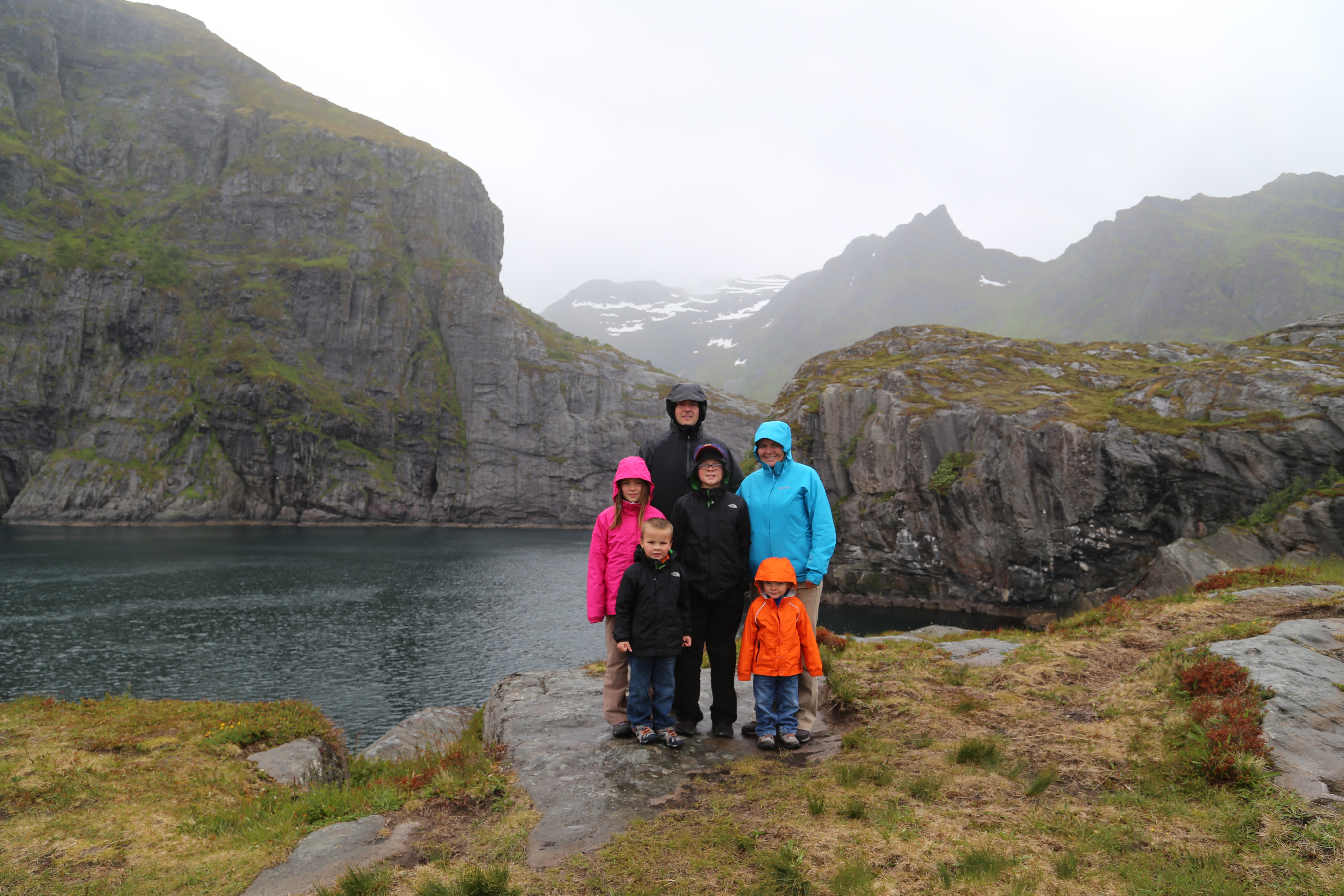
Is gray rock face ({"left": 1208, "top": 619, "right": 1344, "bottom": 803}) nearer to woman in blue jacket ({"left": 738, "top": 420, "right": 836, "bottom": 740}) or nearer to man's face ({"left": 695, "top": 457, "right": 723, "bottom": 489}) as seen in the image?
woman in blue jacket ({"left": 738, "top": 420, "right": 836, "bottom": 740})

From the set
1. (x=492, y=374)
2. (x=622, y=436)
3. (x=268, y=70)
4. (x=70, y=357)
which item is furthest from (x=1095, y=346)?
(x=268, y=70)

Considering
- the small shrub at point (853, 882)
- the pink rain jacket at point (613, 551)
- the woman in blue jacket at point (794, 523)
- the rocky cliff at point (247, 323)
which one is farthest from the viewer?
the rocky cliff at point (247, 323)

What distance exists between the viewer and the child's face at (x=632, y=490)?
8.54 meters

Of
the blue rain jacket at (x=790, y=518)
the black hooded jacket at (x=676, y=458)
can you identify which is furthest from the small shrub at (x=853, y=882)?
the black hooded jacket at (x=676, y=458)

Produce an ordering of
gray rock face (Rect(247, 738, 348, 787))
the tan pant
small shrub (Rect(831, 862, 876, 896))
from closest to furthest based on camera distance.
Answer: small shrub (Rect(831, 862, 876, 896)) < the tan pant < gray rock face (Rect(247, 738, 348, 787))

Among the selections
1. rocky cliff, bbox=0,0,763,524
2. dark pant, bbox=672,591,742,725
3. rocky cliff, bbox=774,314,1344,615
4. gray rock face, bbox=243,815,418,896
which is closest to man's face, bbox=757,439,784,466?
dark pant, bbox=672,591,742,725

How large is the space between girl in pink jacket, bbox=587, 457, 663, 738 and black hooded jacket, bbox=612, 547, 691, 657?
0.36m

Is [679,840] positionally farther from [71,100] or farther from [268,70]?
[268,70]

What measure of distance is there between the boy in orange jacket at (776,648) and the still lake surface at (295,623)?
2.20m

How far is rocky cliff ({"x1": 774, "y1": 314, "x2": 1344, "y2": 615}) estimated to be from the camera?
3872 cm

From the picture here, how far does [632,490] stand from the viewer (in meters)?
8.58

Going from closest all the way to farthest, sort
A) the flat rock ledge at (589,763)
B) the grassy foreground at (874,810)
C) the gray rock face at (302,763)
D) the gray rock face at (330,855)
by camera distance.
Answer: the grassy foreground at (874,810), the gray rock face at (330,855), the flat rock ledge at (589,763), the gray rock face at (302,763)

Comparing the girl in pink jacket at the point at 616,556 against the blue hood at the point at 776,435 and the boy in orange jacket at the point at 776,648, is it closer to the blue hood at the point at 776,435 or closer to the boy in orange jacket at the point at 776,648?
the blue hood at the point at 776,435

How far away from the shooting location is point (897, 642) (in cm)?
1533
